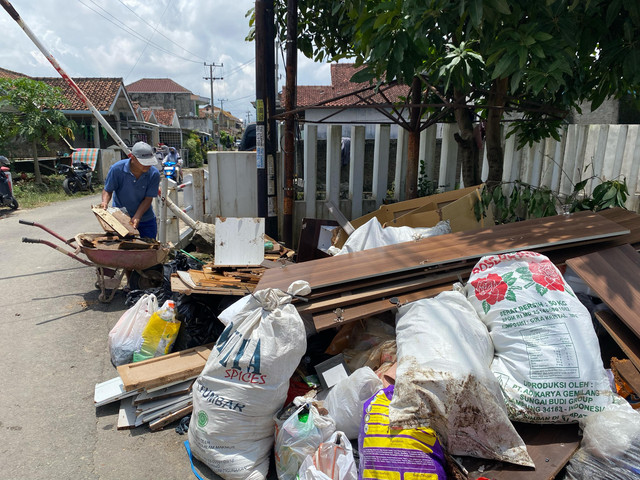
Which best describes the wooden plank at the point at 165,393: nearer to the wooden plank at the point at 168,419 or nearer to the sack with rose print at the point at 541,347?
the wooden plank at the point at 168,419

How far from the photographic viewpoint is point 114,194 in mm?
5375

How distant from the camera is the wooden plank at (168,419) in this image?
291 cm

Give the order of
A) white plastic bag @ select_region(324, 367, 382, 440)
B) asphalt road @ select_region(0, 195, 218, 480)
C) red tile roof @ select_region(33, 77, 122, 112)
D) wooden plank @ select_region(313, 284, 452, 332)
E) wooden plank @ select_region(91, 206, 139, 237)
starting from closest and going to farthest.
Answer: white plastic bag @ select_region(324, 367, 382, 440)
asphalt road @ select_region(0, 195, 218, 480)
wooden plank @ select_region(313, 284, 452, 332)
wooden plank @ select_region(91, 206, 139, 237)
red tile roof @ select_region(33, 77, 122, 112)

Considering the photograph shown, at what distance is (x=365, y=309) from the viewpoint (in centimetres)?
290

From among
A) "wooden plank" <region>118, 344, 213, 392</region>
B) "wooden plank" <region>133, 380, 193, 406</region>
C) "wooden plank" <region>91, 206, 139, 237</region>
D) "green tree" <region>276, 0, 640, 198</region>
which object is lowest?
"wooden plank" <region>133, 380, 193, 406</region>

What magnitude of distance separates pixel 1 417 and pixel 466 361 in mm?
3086

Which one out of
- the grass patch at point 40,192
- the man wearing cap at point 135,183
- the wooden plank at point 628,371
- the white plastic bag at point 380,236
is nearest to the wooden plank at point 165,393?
the white plastic bag at point 380,236

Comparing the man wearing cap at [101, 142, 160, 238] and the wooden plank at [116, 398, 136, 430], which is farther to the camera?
the man wearing cap at [101, 142, 160, 238]

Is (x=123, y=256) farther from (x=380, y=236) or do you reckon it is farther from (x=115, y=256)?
(x=380, y=236)

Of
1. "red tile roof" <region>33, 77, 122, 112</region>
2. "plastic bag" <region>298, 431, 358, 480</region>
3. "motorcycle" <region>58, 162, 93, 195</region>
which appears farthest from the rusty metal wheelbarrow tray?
"red tile roof" <region>33, 77, 122, 112</region>

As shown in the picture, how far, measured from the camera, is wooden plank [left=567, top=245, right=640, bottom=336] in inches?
98.1

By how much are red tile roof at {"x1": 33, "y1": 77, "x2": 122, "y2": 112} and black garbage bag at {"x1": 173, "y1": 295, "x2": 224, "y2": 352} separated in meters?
21.6

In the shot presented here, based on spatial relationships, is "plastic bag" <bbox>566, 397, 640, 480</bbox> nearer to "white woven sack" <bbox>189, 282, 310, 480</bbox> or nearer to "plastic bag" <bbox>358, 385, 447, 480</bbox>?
"plastic bag" <bbox>358, 385, 447, 480</bbox>

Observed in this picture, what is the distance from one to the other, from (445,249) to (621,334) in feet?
3.98
